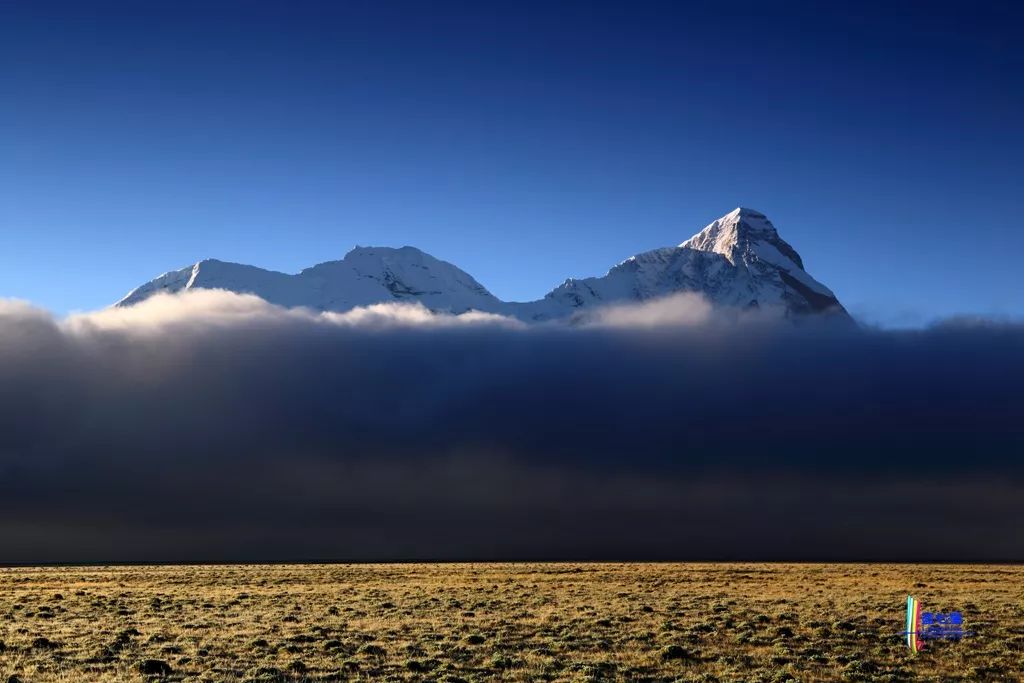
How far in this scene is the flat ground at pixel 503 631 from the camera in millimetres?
31422

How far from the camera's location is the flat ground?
31422 millimetres

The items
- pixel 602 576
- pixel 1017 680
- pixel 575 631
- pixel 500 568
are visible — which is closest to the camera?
pixel 1017 680

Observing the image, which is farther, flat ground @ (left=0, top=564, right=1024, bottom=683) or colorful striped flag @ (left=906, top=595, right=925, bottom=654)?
colorful striped flag @ (left=906, top=595, right=925, bottom=654)

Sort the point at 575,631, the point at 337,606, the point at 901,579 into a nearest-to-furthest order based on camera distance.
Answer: the point at 575,631 → the point at 337,606 → the point at 901,579

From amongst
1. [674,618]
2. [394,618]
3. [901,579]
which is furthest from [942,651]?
[901,579]

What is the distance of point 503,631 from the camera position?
134 ft

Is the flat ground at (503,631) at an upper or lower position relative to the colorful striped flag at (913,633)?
lower

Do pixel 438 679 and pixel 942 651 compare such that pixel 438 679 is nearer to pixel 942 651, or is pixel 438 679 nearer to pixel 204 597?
pixel 942 651

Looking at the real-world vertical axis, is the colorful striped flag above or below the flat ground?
above

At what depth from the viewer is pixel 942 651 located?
114ft

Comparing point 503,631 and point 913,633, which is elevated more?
point 913,633

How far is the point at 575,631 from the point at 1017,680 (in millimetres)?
Answer: 18705

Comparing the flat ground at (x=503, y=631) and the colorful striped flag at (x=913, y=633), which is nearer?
the flat ground at (x=503, y=631)

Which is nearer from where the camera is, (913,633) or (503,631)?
(913,633)
